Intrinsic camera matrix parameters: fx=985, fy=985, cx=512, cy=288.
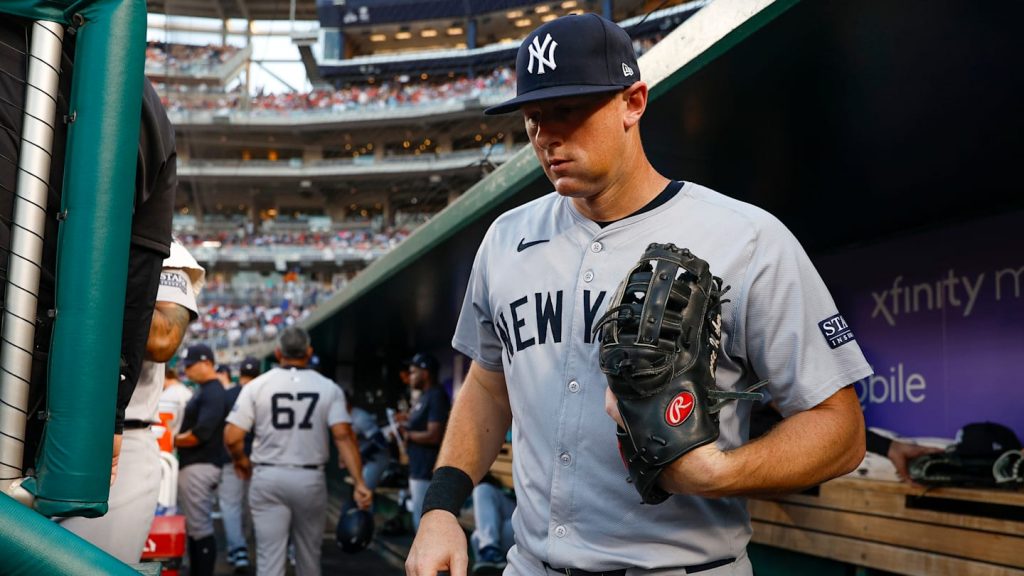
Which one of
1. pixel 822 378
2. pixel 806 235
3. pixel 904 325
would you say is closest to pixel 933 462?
pixel 904 325

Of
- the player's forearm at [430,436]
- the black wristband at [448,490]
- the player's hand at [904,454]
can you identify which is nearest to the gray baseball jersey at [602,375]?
the black wristband at [448,490]

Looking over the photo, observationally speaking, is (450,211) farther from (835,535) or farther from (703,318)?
(703,318)

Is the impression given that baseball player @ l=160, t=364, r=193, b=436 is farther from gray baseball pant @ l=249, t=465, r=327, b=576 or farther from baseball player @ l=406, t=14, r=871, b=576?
baseball player @ l=406, t=14, r=871, b=576

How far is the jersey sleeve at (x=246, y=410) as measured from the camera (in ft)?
22.3

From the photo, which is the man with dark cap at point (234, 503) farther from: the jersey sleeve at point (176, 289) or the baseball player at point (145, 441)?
the jersey sleeve at point (176, 289)

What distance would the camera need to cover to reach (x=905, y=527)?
4.25 metres

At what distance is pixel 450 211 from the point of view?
21.7 feet

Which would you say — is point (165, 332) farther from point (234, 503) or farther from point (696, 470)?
point (234, 503)

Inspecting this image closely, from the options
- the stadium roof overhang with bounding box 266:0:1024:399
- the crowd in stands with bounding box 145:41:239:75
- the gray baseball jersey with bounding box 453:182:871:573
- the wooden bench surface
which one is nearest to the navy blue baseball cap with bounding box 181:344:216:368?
the stadium roof overhang with bounding box 266:0:1024:399

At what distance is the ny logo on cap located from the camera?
1.72 metres

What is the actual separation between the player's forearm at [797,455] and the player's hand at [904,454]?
123 inches

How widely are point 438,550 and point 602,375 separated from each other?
0.43 m

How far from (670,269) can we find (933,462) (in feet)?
11.2

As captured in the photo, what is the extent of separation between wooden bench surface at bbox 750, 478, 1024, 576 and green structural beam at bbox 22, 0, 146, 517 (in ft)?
11.3
